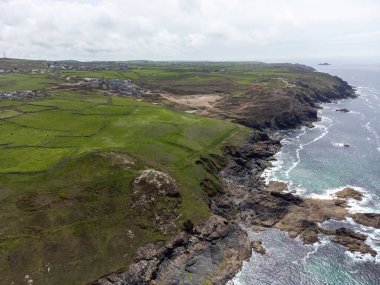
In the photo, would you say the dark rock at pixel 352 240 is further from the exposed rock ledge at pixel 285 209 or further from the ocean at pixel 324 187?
the ocean at pixel 324 187

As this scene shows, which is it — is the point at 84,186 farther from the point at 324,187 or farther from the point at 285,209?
the point at 324,187

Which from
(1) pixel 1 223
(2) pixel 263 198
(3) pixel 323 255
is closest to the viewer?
(1) pixel 1 223

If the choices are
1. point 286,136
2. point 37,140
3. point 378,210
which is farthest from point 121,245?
point 286,136

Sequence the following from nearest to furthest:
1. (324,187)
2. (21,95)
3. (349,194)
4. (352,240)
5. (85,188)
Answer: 1. (352,240)
2. (85,188)
3. (349,194)
4. (324,187)
5. (21,95)

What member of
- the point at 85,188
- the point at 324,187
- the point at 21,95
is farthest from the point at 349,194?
the point at 21,95

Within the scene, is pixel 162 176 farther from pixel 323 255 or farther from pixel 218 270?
pixel 323 255

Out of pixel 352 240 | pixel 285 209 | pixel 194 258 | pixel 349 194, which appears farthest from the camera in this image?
pixel 349 194

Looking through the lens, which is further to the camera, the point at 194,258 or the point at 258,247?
the point at 258,247

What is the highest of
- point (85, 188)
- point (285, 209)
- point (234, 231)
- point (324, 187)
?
point (85, 188)
